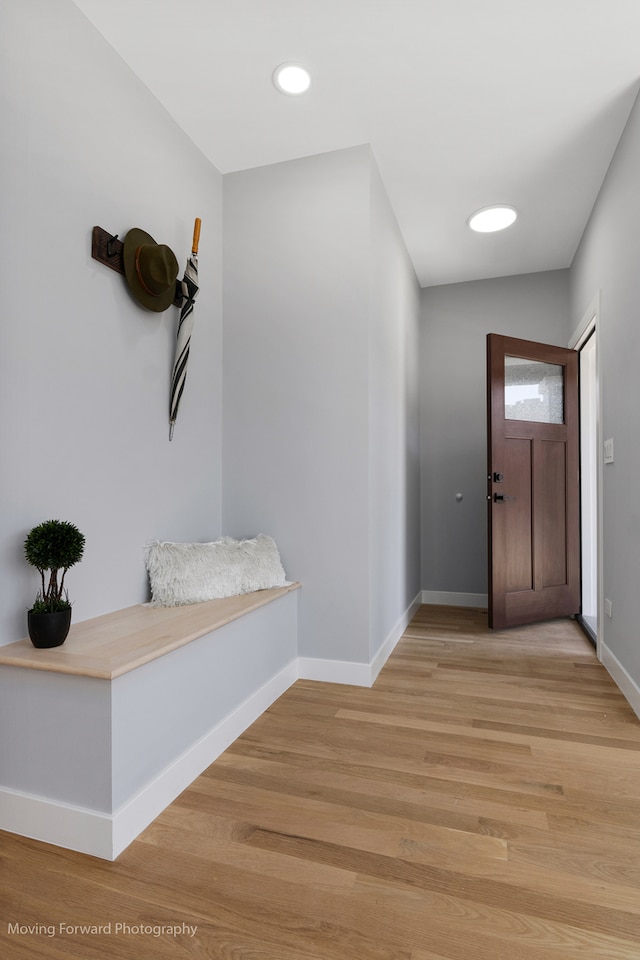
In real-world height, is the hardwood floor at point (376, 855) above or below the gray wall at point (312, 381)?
below

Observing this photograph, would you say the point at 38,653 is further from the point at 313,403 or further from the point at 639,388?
the point at 639,388

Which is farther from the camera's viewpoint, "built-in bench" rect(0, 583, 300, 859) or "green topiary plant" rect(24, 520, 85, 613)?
"green topiary plant" rect(24, 520, 85, 613)

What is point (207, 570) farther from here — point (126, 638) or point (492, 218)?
point (492, 218)

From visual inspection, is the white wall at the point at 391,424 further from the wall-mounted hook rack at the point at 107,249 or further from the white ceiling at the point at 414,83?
the wall-mounted hook rack at the point at 107,249

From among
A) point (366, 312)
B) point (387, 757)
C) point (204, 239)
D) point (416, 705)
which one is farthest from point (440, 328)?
point (387, 757)

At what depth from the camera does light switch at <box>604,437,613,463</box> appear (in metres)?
2.73

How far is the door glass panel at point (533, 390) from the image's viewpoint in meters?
3.73

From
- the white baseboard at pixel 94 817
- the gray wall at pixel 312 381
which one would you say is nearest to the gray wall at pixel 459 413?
the gray wall at pixel 312 381

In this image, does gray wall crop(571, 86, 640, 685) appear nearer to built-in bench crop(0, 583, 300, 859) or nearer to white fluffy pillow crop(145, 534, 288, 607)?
white fluffy pillow crop(145, 534, 288, 607)

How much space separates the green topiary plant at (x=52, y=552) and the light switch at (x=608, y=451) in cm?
248

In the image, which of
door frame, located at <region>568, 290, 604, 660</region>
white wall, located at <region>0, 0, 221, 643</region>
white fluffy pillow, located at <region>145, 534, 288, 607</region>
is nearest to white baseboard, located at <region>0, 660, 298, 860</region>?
white wall, located at <region>0, 0, 221, 643</region>

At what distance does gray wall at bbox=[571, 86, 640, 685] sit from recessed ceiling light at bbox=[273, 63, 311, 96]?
144cm

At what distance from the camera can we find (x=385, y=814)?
159 centimetres

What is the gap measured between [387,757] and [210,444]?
167 centimetres
